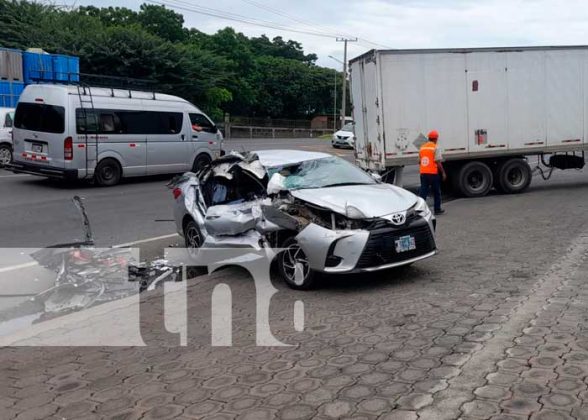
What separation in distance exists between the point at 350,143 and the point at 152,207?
20.8 meters

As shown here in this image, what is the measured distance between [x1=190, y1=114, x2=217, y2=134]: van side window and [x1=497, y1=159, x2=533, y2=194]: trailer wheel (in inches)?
320

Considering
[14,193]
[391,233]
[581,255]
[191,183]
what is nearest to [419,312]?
[391,233]

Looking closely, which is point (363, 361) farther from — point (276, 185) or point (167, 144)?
point (167, 144)

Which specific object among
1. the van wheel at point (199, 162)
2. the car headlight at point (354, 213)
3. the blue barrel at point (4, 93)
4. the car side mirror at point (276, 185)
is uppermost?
the blue barrel at point (4, 93)

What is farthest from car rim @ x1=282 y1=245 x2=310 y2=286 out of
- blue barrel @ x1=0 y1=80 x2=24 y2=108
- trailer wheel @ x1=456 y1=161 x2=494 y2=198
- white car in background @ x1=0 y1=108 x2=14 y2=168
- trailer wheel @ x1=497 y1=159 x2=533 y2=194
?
blue barrel @ x1=0 y1=80 x2=24 y2=108

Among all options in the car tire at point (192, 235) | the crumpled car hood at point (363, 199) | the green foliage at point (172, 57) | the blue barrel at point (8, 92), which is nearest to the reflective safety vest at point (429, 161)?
the crumpled car hood at point (363, 199)

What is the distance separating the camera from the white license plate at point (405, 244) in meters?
6.56

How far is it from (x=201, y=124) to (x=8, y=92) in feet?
29.4

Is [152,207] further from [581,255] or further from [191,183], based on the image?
[581,255]

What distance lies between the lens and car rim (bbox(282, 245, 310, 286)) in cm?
667

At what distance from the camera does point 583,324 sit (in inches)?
200

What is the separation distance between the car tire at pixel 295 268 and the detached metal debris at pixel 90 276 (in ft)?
4.84

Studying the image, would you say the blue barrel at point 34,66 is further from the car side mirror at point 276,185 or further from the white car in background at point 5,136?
the car side mirror at point 276,185

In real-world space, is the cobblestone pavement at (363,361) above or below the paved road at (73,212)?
below
